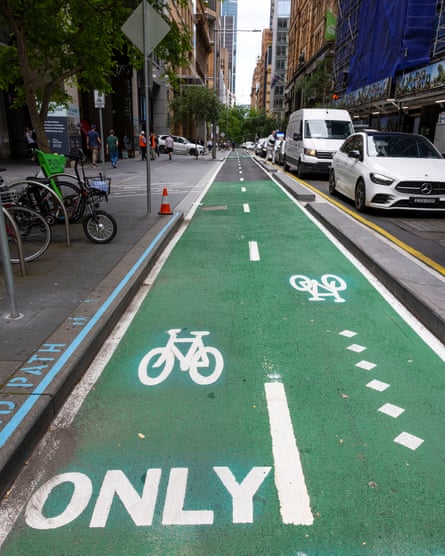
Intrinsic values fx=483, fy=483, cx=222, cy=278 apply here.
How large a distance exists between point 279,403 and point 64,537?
172 centimetres

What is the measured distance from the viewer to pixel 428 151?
1209cm

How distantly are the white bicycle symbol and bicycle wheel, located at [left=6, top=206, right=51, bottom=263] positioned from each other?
323 centimetres

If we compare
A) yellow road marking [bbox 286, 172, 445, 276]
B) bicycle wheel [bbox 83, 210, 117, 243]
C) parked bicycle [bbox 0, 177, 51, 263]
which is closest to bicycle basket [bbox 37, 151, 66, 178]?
bicycle wheel [bbox 83, 210, 117, 243]

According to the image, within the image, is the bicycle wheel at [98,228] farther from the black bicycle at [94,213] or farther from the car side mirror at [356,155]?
the car side mirror at [356,155]

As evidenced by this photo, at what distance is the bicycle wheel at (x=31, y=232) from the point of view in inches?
265

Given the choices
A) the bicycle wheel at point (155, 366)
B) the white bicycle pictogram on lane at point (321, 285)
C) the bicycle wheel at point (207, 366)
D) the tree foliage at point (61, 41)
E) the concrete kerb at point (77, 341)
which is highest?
the tree foliage at point (61, 41)

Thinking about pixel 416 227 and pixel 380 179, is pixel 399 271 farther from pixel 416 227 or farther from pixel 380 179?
pixel 380 179

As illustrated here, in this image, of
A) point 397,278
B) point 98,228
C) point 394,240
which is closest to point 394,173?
point 394,240

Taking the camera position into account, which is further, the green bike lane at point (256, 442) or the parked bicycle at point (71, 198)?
the parked bicycle at point (71, 198)

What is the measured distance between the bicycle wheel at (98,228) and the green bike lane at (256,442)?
271 centimetres

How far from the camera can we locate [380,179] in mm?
10930

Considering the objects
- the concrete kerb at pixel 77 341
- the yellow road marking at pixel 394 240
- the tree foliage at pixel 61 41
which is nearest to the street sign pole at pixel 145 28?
the tree foliage at pixel 61 41

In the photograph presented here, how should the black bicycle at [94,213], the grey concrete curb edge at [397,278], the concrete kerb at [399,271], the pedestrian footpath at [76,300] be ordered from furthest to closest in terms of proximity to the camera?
the black bicycle at [94,213] → the concrete kerb at [399,271] → the grey concrete curb edge at [397,278] → the pedestrian footpath at [76,300]

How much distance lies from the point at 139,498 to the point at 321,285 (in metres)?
4.27
